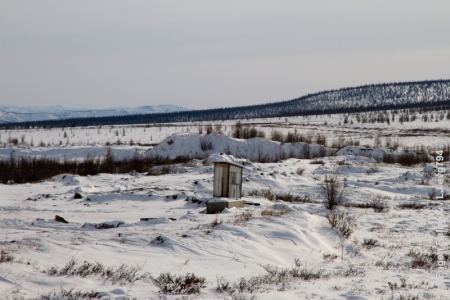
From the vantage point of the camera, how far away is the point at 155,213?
42.3ft

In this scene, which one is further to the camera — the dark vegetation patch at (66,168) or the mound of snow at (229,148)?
the mound of snow at (229,148)

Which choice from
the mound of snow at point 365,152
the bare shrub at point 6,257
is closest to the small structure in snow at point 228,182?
the bare shrub at point 6,257

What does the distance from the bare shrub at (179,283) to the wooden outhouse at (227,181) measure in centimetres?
653

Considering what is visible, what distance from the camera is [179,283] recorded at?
6164 mm

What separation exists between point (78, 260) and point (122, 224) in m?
3.44

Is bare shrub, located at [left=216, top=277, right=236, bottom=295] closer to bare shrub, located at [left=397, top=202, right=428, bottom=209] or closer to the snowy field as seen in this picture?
the snowy field

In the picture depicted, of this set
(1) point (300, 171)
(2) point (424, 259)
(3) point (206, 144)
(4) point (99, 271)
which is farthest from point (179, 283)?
(3) point (206, 144)

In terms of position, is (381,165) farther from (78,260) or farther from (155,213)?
(78,260)

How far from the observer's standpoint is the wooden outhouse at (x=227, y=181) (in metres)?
13.1

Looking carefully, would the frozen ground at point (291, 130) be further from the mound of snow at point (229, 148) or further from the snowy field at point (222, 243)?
the snowy field at point (222, 243)

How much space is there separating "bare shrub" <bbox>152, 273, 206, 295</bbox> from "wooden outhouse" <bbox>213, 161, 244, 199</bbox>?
6528 mm

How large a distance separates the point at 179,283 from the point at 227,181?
7.04m

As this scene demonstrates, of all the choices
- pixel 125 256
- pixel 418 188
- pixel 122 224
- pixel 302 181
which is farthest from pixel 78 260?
pixel 418 188

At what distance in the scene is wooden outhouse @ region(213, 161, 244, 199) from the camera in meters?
13.1
